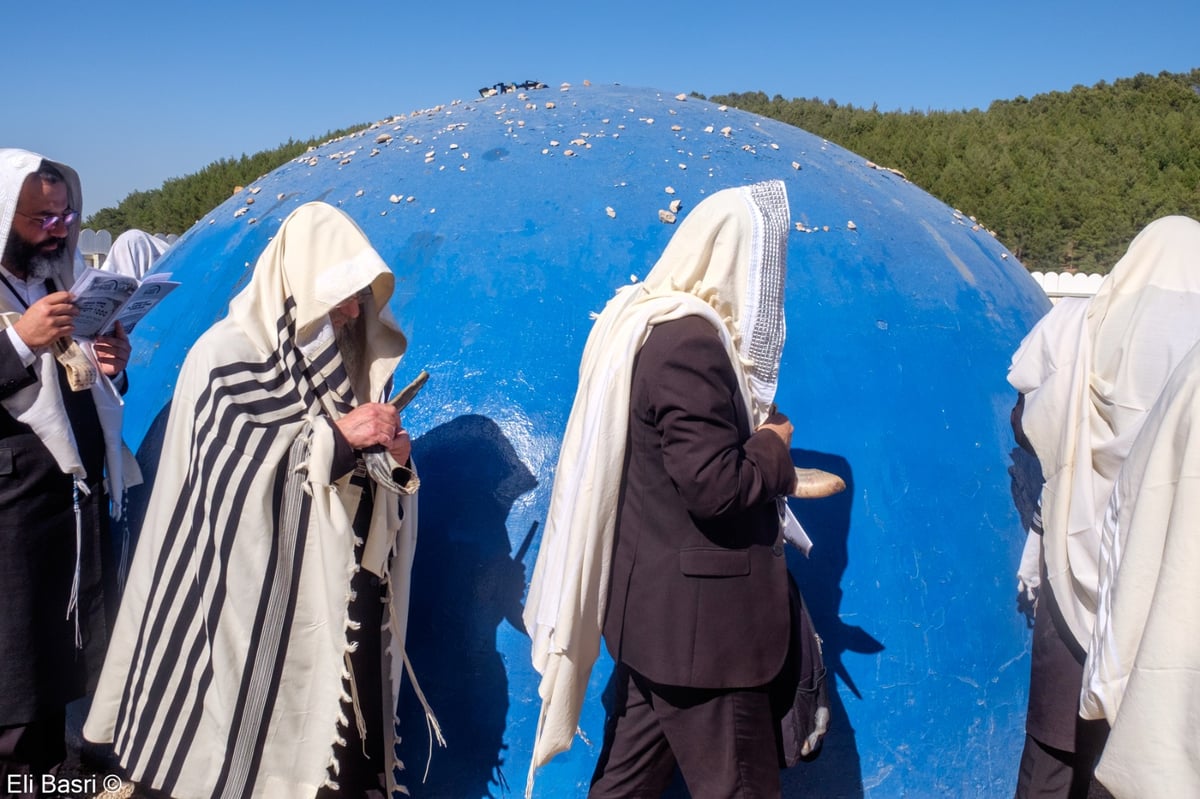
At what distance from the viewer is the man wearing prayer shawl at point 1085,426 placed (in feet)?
6.89

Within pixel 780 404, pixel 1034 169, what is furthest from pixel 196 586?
pixel 1034 169

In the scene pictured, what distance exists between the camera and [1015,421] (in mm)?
2619

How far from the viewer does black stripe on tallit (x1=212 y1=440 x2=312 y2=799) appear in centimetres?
216

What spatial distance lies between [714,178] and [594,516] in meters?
1.81

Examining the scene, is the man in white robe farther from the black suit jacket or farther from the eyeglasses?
the eyeglasses

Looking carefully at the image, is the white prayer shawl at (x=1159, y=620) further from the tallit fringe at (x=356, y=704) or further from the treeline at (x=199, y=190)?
the treeline at (x=199, y=190)

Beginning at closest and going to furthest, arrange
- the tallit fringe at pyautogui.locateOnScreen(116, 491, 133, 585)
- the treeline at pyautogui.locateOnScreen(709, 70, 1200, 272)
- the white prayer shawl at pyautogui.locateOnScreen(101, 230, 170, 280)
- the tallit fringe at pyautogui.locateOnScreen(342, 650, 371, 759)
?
the tallit fringe at pyautogui.locateOnScreen(342, 650, 371, 759) < the tallit fringe at pyautogui.locateOnScreen(116, 491, 133, 585) < the white prayer shawl at pyautogui.locateOnScreen(101, 230, 170, 280) < the treeline at pyautogui.locateOnScreen(709, 70, 1200, 272)

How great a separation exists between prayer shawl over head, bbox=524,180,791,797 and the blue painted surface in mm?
531

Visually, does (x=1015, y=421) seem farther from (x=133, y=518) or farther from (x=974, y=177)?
(x=974, y=177)

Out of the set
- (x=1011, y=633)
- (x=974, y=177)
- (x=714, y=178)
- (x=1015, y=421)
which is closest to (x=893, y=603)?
(x=1011, y=633)

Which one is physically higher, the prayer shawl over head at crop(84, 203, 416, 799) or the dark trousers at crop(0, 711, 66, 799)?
the prayer shawl over head at crop(84, 203, 416, 799)

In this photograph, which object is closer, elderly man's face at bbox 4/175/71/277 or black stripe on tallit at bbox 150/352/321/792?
black stripe on tallit at bbox 150/352/321/792

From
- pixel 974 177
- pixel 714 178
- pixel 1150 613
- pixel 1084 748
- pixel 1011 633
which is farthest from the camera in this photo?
pixel 974 177

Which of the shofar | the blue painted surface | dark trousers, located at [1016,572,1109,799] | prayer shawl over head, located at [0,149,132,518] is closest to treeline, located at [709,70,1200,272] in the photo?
the blue painted surface
